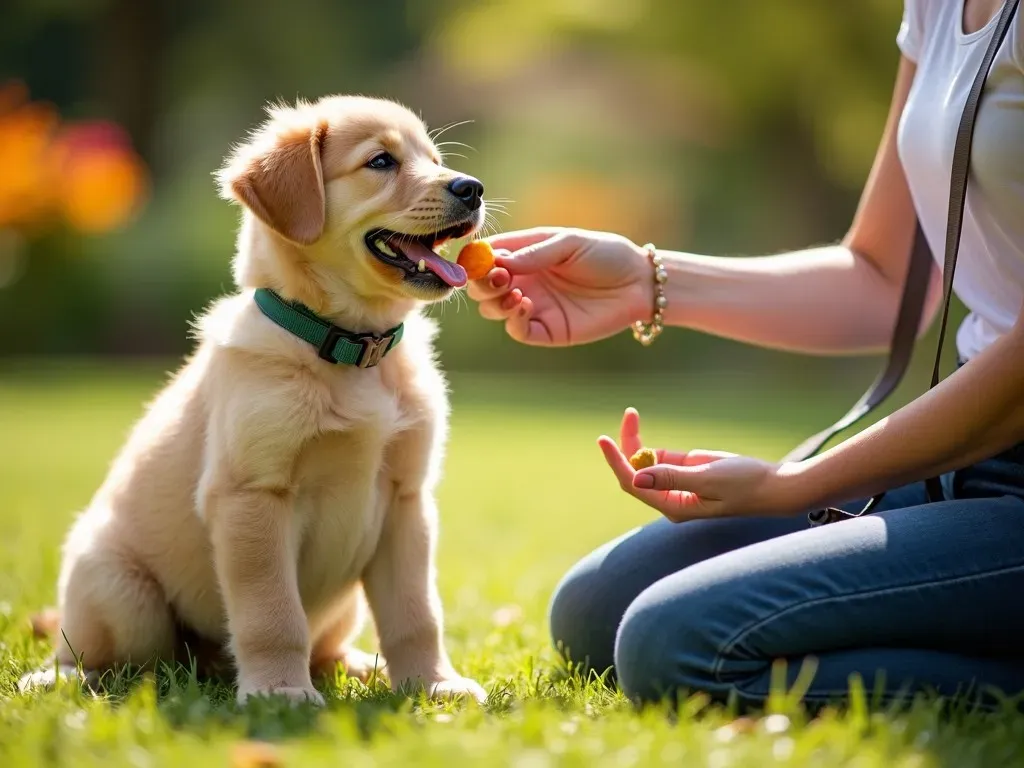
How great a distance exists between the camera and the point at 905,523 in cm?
211

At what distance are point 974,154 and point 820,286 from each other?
2.09 feet

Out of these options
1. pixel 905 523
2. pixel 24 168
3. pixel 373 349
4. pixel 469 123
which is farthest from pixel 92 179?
pixel 905 523

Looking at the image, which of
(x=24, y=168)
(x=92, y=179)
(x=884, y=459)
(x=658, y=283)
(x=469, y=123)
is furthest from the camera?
(x=469, y=123)

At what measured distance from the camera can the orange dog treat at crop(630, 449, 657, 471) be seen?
94.0 inches

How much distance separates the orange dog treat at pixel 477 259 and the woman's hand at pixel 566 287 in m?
0.03

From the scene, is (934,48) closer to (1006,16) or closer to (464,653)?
(1006,16)

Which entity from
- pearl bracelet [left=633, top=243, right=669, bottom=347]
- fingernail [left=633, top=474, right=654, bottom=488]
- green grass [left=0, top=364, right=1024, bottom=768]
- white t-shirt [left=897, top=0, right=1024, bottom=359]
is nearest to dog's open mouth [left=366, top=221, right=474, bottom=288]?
pearl bracelet [left=633, top=243, right=669, bottom=347]

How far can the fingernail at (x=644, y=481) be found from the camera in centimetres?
218

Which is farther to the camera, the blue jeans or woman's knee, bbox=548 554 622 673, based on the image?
woman's knee, bbox=548 554 622 673

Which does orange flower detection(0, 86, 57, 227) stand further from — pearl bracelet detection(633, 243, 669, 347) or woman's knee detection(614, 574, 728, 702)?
woman's knee detection(614, 574, 728, 702)

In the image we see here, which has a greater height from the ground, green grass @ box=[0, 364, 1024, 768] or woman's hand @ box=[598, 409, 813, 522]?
woman's hand @ box=[598, 409, 813, 522]

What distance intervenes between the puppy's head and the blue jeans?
32.7 inches

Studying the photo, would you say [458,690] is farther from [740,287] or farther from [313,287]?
[740,287]

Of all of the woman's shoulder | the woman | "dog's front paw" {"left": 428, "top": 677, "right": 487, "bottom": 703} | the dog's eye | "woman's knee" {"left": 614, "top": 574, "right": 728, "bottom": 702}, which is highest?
the woman's shoulder
